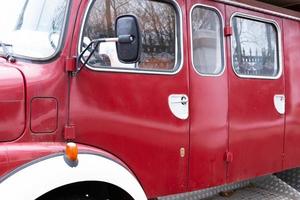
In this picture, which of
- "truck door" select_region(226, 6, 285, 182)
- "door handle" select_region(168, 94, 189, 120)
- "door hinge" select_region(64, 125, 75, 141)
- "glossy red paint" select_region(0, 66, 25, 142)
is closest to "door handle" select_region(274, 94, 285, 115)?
"truck door" select_region(226, 6, 285, 182)

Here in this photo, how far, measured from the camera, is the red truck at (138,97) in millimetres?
2518

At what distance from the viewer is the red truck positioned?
2.52m

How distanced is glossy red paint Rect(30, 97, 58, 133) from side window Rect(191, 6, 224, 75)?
48.4 inches

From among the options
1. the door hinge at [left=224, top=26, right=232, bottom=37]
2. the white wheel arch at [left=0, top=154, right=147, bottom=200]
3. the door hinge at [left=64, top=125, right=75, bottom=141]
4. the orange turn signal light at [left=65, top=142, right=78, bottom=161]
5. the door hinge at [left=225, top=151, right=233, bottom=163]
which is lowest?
the door hinge at [left=225, top=151, right=233, bottom=163]

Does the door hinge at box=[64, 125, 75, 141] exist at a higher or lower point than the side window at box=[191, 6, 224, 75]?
lower

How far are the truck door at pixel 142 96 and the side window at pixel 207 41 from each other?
0.60 feet

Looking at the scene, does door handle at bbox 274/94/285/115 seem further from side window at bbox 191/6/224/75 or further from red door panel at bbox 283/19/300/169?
side window at bbox 191/6/224/75

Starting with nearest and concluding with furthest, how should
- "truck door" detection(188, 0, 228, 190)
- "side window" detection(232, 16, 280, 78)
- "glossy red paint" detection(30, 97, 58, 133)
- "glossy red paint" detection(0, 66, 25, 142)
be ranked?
"glossy red paint" detection(0, 66, 25, 142), "glossy red paint" detection(30, 97, 58, 133), "truck door" detection(188, 0, 228, 190), "side window" detection(232, 16, 280, 78)

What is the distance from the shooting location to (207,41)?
3602 mm

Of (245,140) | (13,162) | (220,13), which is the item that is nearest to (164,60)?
(220,13)

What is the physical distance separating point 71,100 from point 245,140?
1.70 m

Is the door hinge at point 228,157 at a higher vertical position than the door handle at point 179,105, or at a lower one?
lower

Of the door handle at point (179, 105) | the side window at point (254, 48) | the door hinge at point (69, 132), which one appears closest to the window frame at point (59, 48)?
the door hinge at point (69, 132)

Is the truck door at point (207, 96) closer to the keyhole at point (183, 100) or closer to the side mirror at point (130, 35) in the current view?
the keyhole at point (183, 100)
